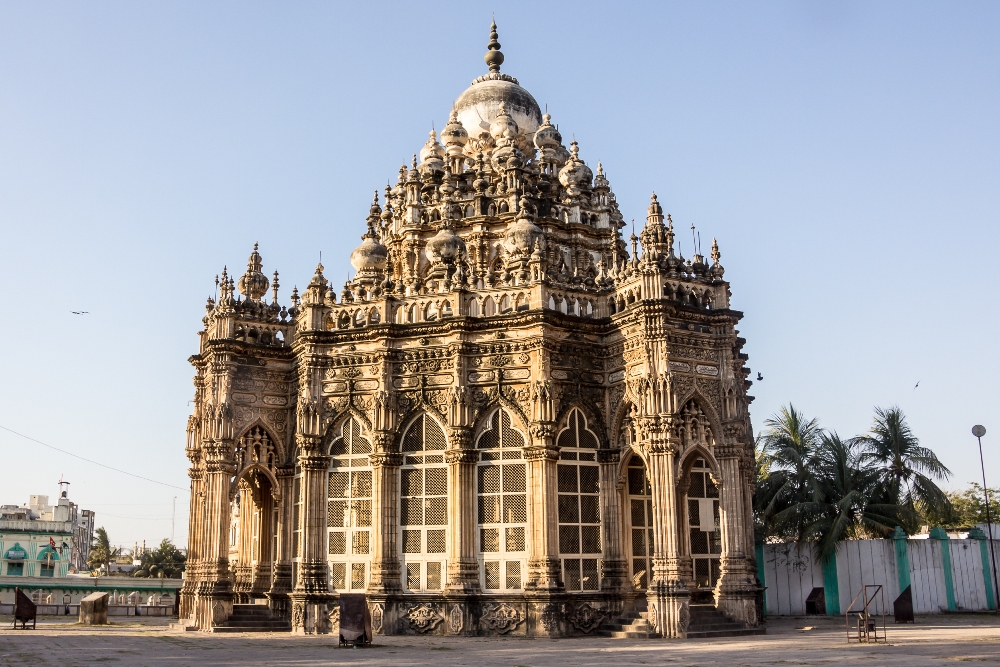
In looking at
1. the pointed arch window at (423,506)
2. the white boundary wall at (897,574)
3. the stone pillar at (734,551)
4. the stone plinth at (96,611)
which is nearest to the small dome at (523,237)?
the pointed arch window at (423,506)

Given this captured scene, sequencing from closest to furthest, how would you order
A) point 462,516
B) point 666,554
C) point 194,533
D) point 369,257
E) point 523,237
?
point 666,554, point 462,516, point 194,533, point 523,237, point 369,257

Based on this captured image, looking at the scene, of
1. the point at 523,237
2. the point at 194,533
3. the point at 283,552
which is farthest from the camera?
the point at 523,237

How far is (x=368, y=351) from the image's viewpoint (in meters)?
27.5

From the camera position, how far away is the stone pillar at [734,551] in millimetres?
24312

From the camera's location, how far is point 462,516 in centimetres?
2553

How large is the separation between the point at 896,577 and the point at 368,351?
1818cm

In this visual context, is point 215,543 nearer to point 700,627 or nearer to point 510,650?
point 510,650

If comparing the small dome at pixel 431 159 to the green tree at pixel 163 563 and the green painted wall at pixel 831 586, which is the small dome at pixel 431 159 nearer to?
the green painted wall at pixel 831 586

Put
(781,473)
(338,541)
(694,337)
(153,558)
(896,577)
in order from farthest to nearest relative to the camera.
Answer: (153,558), (781,473), (896,577), (338,541), (694,337)

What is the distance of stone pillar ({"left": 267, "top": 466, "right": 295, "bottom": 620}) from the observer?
28.2 meters

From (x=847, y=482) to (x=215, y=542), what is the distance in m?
22.3

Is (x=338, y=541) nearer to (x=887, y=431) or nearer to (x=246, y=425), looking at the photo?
(x=246, y=425)

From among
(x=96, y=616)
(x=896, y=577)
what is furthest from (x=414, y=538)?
(x=896, y=577)

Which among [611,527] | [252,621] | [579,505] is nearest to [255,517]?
[252,621]
